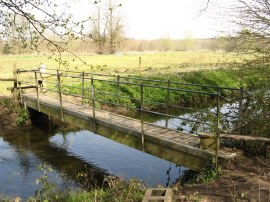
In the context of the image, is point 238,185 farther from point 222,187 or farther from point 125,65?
point 125,65

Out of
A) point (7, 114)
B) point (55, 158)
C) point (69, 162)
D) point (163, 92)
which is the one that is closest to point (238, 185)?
point (69, 162)

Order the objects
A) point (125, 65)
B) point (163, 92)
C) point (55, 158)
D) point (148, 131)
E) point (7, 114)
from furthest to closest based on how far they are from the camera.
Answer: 1. point (125, 65)
2. point (163, 92)
3. point (7, 114)
4. point (55, 158)
5. point (148, 131)

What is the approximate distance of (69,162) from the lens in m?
9.75

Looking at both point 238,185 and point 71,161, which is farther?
point 71,161

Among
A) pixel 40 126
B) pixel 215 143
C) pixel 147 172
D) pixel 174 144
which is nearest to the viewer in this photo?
pixel 215 143

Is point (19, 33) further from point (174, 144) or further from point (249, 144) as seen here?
point (249, 144)

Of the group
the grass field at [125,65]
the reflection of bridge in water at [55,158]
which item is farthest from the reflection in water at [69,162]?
the grass field at [125,65]

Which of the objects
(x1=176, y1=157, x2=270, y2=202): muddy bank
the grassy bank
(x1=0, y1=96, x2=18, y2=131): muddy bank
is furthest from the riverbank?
(x1=0, y1=96, x2=18, y2=131): muddy bank

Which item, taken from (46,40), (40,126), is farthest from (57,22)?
(40,126)

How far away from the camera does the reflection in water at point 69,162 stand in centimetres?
807

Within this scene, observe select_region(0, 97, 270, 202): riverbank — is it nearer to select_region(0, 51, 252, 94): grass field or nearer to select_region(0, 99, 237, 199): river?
select_region(0, 99, 237, 199): river

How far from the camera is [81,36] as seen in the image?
220 inches

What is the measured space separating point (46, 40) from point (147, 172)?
15.3 ft

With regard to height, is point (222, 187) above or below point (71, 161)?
above
